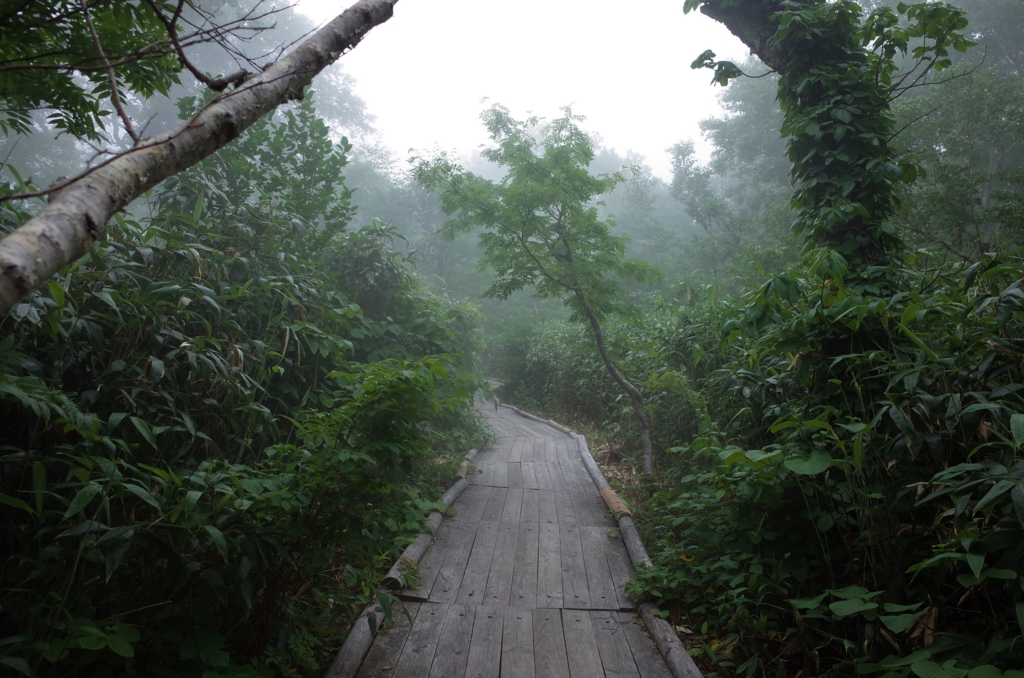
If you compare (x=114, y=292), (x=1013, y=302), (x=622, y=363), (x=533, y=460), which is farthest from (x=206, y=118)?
(x=622, y=363)

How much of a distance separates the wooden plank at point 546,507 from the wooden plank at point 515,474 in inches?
11.8

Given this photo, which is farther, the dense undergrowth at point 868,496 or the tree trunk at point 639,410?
the tree trunk at point 639,410

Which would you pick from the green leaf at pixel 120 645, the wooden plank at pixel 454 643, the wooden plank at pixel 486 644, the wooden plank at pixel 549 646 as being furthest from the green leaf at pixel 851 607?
the green leaf at pixel 120 645

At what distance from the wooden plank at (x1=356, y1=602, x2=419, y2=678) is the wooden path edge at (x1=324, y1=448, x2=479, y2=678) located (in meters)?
0.03

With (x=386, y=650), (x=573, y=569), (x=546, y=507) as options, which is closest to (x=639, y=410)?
(x=546, y=507)

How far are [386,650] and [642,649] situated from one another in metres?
1.23

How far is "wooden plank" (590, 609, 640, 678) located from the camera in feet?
7.67

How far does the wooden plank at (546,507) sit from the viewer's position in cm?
436

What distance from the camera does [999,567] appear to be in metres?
1.57

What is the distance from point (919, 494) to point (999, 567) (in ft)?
1.33

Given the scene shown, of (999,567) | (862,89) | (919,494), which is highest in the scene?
(862,89)

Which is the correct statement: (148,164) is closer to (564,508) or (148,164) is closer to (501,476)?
(564,508)

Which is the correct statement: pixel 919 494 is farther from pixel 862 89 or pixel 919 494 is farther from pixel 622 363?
pixel 622 363

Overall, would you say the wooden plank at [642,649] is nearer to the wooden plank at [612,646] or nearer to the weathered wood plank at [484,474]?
the wooden plank at [612,646]
